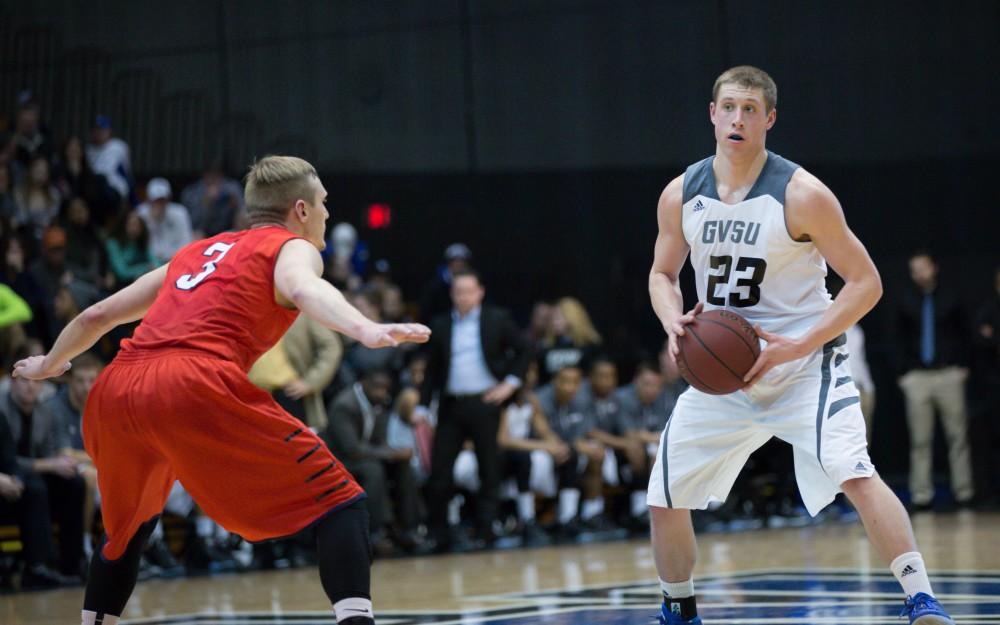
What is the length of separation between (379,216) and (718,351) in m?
10.2

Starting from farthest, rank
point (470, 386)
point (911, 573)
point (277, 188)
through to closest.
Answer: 1. point (470, 386)
2. point (911, 573)
3. point (277, 188)

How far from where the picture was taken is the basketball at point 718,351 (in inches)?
190

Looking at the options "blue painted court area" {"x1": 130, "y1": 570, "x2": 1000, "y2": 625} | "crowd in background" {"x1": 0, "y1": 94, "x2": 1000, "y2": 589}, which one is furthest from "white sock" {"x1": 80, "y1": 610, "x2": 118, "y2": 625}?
"crowd in background" {"x1": 0, "y1": 94, "x2": 1000, "y2": 589}

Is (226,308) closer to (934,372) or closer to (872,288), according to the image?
(872,288)

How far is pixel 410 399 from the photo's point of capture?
11.0 meters

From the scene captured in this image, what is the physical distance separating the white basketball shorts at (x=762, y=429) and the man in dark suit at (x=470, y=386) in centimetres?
545

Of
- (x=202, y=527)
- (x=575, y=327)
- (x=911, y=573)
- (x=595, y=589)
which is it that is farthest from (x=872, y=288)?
(x=575, y=327)

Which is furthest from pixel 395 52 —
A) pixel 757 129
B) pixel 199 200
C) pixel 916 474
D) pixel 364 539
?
pixel 364 539

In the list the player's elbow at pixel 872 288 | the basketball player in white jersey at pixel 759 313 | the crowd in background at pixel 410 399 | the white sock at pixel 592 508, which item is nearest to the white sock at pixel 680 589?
the basketball player in white jersey at pixel 759 313

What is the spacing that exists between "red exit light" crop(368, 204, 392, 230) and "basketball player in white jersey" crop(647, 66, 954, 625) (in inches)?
377

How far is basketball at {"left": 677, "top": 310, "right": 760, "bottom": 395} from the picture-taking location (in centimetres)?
484

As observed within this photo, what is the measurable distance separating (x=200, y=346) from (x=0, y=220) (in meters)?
7.30

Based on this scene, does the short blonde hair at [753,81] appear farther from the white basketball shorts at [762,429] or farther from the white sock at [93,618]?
the white sock at [93,618]

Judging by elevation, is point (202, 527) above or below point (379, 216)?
below
